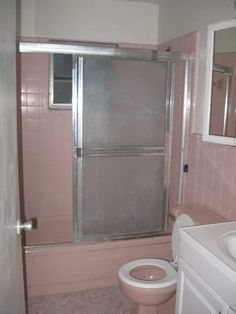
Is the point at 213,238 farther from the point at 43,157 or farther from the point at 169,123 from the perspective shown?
the point at 43,157

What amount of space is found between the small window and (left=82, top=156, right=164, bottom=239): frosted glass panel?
0.91 meters

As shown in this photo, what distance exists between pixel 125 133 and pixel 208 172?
0.71 meters

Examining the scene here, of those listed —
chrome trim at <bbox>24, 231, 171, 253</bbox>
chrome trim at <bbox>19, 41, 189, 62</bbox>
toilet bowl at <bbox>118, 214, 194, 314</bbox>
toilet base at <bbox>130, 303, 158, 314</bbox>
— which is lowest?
toilet base at <bbox>130, 303, 158, 314</bbox>

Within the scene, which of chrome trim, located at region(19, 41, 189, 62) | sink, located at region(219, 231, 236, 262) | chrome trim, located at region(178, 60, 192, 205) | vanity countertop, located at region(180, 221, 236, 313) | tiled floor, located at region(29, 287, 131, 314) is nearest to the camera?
vanity countertop, located at region(180, 221, 236, 313)

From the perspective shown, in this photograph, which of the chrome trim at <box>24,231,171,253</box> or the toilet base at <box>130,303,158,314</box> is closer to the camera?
the toilet base at <box>130,303,158,314</box>

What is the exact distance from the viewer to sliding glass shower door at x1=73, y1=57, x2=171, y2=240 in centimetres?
231

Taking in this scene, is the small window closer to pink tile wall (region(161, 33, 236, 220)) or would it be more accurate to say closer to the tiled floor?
pink tile wall (region(161, 33, 236, 220))

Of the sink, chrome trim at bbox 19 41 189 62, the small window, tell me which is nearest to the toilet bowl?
the sink

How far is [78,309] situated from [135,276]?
508mm

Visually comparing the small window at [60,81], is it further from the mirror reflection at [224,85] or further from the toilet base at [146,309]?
the toilet base at [146,309]

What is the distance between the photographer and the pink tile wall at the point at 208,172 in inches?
75.8

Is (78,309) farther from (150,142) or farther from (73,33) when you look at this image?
(73,33)

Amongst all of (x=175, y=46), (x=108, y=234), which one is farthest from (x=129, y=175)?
(x=175, y=46)

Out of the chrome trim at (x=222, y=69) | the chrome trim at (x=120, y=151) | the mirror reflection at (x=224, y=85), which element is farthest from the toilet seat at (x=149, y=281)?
the chrome trim at (x=222, y=69)
